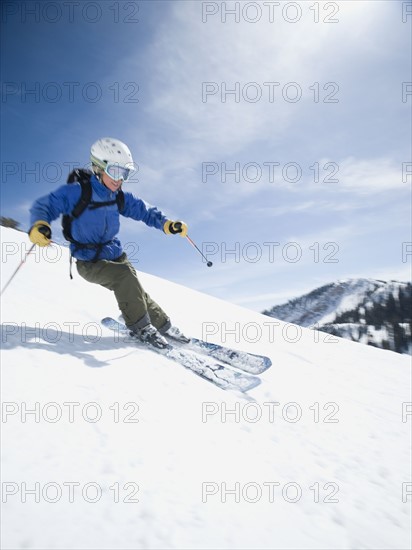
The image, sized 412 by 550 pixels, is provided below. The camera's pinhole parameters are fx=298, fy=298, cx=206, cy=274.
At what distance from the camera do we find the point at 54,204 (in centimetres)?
495

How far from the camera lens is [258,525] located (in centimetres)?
204

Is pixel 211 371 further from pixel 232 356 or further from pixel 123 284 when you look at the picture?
pixel 123 284

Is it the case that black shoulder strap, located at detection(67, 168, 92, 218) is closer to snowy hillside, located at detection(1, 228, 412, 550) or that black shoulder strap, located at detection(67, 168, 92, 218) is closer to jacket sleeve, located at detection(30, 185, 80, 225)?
jacket sleeve, located at detection(30, 185, 80, 225)

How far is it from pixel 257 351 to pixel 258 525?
4500 millimetres

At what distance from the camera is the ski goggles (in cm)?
515

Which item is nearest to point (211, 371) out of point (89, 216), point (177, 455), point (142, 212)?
point (177, 455)

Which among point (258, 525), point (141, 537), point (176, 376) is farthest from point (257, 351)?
point (141, 537)

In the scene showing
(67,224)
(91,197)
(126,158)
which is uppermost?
(126,158)

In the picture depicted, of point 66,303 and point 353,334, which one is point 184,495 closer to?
point 66,303

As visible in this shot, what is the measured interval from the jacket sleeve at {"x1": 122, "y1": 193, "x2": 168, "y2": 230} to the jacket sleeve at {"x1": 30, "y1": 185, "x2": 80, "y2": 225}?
43.6 inches

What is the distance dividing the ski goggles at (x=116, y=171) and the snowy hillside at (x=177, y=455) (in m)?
2.72

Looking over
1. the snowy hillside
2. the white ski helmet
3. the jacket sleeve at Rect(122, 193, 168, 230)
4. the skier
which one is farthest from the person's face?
the snowy hillside

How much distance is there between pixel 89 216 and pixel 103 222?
25cm

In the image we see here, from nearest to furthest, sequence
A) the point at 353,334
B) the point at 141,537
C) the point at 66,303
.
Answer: the point at 141,537
the point at 66,303
the point at 353,334
